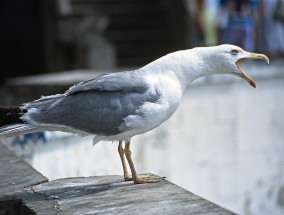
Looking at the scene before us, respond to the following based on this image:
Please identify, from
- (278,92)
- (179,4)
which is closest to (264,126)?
(278,92)

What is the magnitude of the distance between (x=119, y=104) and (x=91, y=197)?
1.76ft

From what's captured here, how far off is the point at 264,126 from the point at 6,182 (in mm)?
4792

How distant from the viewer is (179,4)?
12352 millimetres

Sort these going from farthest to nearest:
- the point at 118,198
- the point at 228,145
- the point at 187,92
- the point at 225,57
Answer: the point at 228,145 < the point at 187,92 < the point at 225,57 < the point at 118,198

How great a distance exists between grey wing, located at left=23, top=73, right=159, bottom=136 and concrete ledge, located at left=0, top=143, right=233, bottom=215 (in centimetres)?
37

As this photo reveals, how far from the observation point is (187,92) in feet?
28.0

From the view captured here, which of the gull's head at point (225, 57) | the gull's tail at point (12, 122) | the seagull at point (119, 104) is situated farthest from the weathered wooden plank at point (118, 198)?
the gull's head at point (225, 57)

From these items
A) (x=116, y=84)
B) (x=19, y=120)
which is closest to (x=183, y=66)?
(x=116, y=84)

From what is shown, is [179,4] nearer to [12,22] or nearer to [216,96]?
[12,22]

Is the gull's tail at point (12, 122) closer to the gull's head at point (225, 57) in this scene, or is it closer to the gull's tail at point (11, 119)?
the gull's tail at point (11, 119)

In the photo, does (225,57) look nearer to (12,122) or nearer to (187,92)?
(12,122)

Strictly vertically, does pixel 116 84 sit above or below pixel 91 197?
above

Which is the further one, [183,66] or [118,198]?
[183,66]

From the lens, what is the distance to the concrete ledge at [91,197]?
406 centimetres
